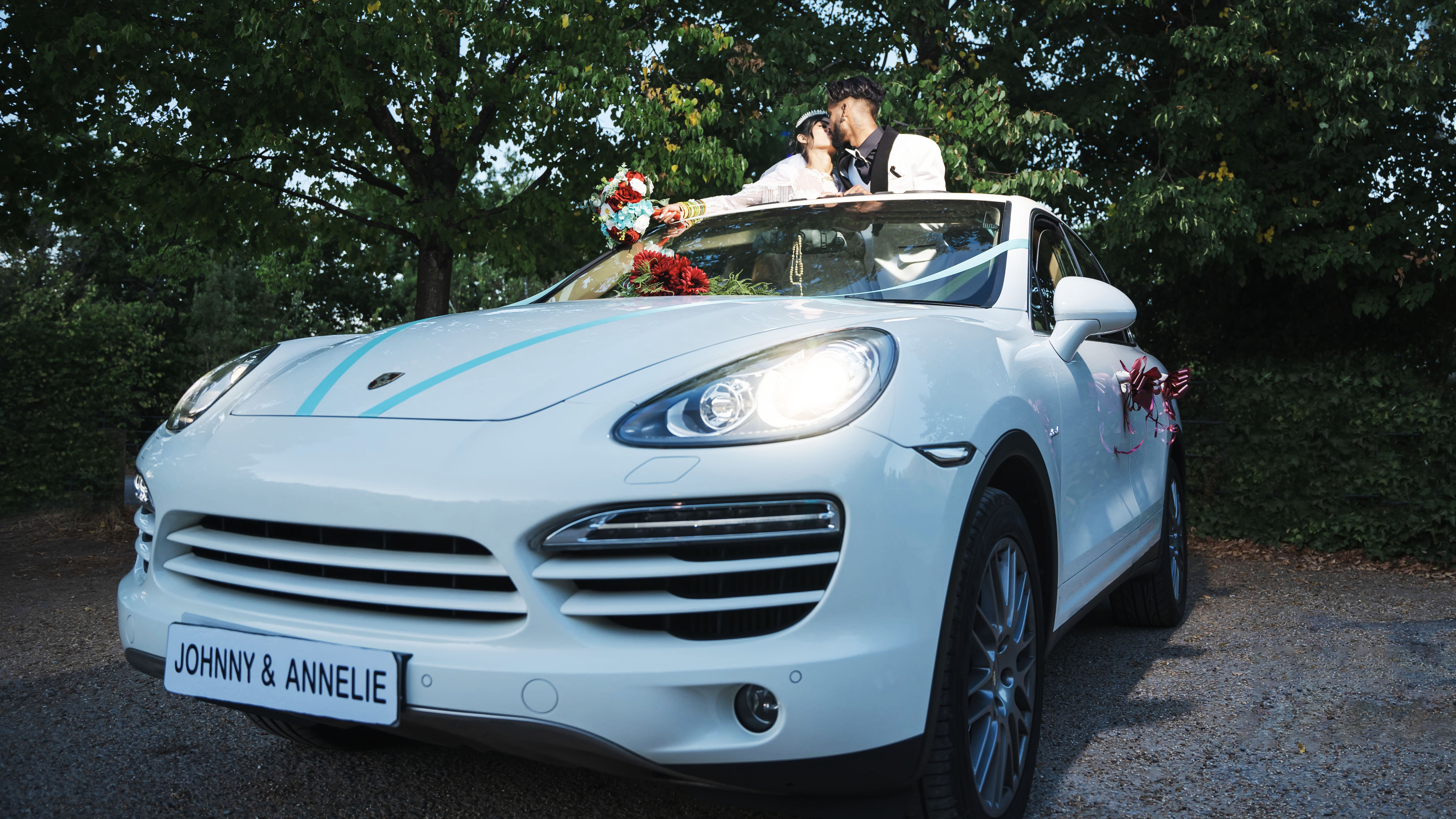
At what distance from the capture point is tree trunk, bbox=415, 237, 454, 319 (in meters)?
10.2

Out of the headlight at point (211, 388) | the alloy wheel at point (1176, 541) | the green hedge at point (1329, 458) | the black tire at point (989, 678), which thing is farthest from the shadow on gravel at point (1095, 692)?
the green hedge at point (1329, 458)

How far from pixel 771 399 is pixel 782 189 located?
8.60 ft

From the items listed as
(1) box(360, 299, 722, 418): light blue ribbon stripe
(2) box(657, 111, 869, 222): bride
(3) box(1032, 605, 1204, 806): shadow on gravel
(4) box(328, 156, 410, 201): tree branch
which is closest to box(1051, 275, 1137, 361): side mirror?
(1) box(360, 299, 722, 418): light blue ribbon stripe

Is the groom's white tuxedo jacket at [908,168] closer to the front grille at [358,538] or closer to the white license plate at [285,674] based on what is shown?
the front grille at [358,538]

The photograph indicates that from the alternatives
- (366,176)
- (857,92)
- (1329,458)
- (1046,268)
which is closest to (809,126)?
(857,92)

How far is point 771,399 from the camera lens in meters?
2.04

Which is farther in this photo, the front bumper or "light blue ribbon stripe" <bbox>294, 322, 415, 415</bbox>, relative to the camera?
"light blue ribbon stripe" <bbox>294, 322, 415, 415</bbox>

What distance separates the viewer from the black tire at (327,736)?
9.77 feet

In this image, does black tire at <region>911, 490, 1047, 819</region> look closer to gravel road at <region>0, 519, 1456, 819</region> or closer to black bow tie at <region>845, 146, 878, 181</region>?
gravel road at <region>0, 519, 1456, 819</region>

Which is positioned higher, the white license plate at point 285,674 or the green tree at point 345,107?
the green tree at point 345,107

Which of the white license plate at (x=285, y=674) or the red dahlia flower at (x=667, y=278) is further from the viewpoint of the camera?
the red dahlia flower at (x=667, y=278)

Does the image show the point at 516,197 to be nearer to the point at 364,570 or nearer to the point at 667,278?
the point at 667,278

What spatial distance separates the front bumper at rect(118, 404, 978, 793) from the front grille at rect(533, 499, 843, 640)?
1.0 inches

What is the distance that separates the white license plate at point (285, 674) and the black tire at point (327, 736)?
83 cm
